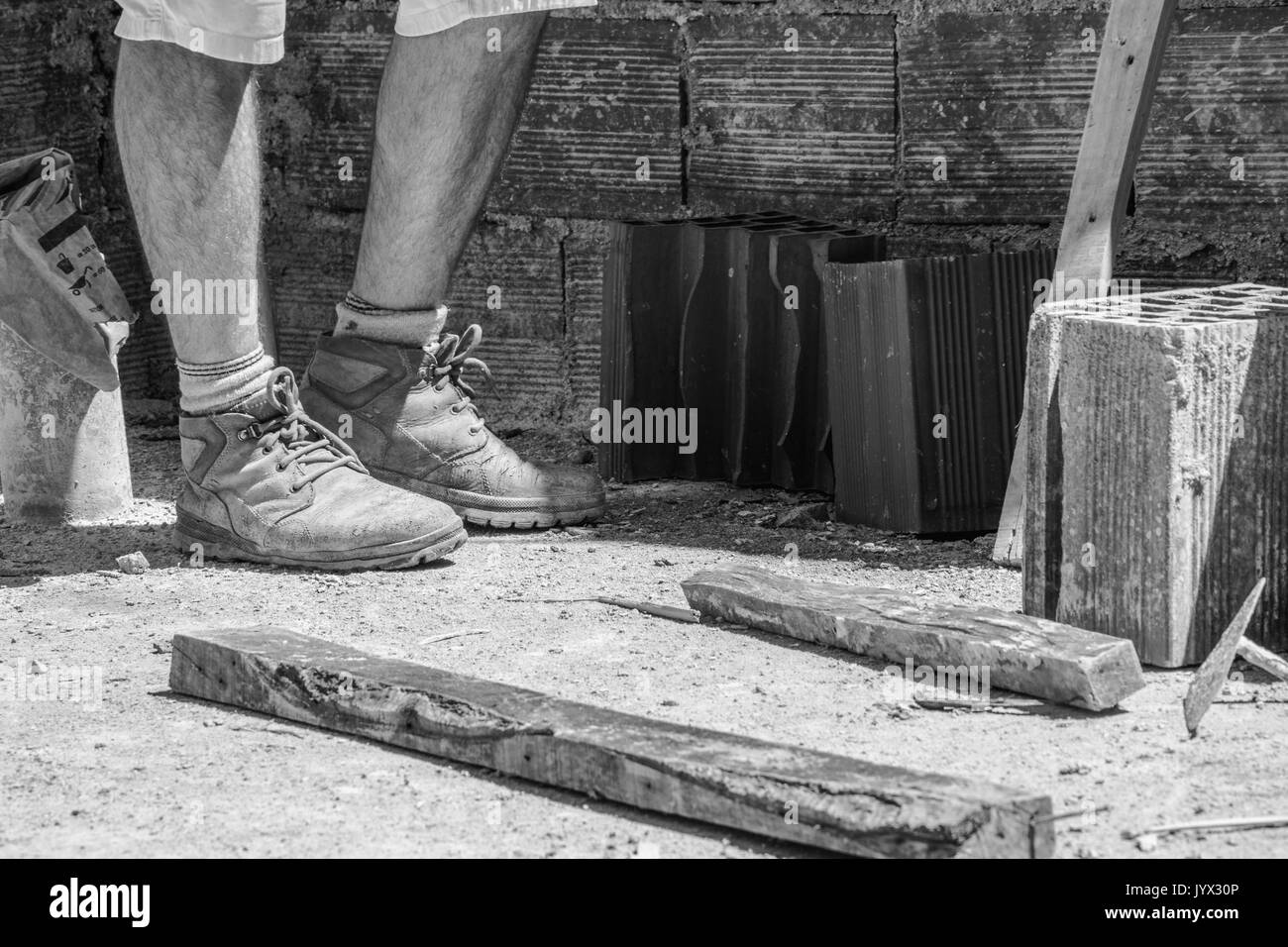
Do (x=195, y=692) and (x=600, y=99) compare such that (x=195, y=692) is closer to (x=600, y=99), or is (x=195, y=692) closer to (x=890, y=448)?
(x=890, y=448)

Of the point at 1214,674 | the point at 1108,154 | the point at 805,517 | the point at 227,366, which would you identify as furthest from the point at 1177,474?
the point at 227,366

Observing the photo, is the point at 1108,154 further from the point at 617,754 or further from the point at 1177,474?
the point at 617,754

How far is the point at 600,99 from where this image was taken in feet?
11.8

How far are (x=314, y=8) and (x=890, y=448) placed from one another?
184cm

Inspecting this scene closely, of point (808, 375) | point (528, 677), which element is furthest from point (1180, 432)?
point (808, 375)

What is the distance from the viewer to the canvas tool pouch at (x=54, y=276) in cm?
287

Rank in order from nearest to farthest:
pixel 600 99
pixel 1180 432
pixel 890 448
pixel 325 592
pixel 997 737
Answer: pixel 997 737 < pixel 1180 432 < pixel 325 592 < pixel 890 448 < pixel 600 99

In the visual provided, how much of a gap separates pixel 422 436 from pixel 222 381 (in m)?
0.40

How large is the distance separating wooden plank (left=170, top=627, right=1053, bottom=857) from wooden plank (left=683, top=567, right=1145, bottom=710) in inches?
17.0

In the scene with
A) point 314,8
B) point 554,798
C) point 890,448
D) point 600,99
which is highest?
point 314,8

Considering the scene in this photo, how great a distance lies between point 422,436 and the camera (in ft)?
9.56

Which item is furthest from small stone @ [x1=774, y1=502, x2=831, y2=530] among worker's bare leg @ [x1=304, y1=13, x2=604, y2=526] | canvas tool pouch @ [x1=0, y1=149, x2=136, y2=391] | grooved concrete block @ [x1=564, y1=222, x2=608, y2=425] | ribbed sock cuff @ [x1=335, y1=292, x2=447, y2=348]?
canvas tool pouch @ [x1=0, y1=149, x2=136, y2=391]

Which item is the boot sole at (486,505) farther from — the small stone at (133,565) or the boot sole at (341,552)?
the small stone at (133,565)

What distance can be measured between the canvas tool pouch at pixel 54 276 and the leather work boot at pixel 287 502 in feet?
1.00
